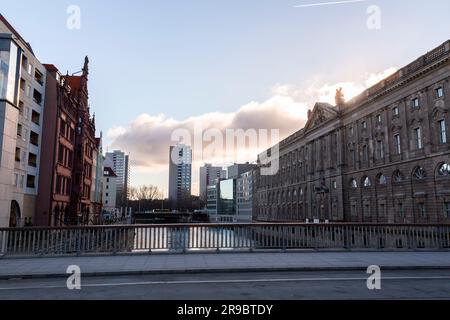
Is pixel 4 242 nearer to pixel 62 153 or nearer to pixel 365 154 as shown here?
pixel 62 153

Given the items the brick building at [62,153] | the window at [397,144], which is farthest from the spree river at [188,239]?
the window at [397,144]

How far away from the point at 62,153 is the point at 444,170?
46229mm

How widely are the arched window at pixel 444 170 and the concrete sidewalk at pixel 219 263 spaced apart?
27553 millimetres

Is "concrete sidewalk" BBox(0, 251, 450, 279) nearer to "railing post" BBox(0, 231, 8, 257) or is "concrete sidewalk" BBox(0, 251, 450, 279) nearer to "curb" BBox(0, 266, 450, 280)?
"curb" BBox(0, 266, 450, 280)

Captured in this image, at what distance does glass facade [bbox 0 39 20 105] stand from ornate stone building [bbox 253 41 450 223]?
130ft

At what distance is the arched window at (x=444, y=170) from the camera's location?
129 feet

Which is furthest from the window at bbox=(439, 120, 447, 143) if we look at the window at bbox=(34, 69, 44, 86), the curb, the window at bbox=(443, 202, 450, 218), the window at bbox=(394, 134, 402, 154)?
the window at bbox=(34, 69, 44, 86)

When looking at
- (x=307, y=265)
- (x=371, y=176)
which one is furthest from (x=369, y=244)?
(x=371, y=176)

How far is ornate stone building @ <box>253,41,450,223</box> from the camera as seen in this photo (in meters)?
41.1

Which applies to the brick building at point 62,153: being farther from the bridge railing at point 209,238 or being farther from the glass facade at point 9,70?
the glass facade at point 9,70

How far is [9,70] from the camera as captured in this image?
44.1 ft

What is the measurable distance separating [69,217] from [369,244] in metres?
47.2

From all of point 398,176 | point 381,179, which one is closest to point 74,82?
point 381,179

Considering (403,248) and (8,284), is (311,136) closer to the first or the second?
(403,248)
